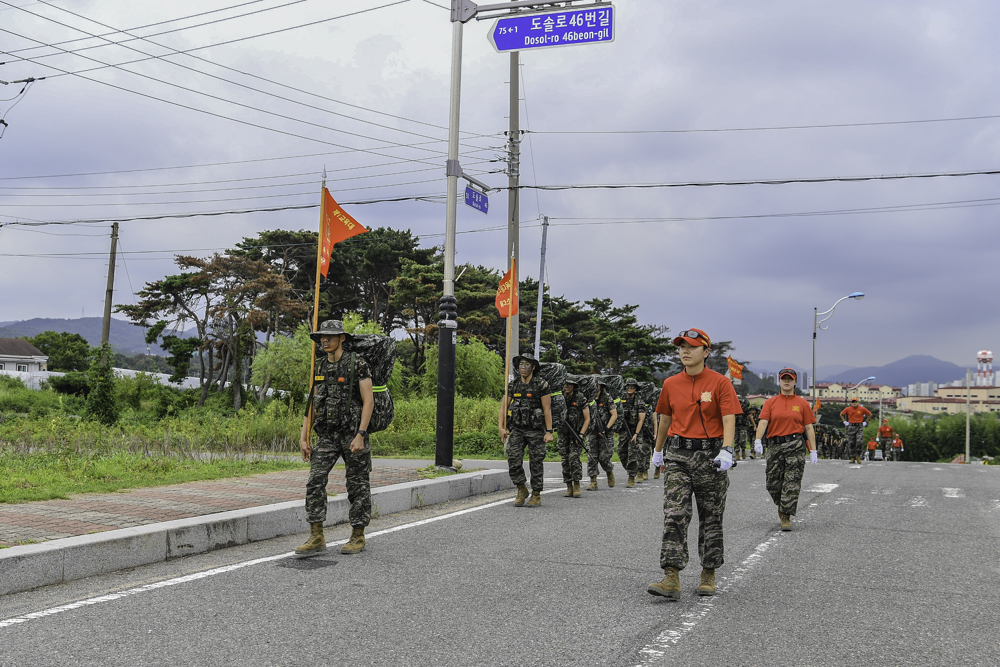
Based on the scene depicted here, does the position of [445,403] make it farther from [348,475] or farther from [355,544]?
[355,544]

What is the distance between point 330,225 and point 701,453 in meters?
8.99

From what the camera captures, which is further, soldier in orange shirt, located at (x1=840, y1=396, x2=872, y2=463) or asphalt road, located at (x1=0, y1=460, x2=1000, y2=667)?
soldier in orange shirt, located at (x1=840, y1=396, x2=872, y2=463)

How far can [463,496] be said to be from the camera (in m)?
11.7

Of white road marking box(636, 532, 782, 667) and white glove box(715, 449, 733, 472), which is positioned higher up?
white glove box(715, 449, 733, 472)

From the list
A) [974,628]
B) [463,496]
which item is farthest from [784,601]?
[463,496]

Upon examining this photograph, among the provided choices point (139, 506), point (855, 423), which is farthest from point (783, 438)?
point (855, 423)

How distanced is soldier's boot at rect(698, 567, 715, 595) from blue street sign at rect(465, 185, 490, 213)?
1057 centimetres

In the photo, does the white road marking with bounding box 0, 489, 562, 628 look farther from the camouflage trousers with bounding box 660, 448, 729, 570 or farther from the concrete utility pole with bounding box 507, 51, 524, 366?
the concrete utility pole with bounding box 507, 51, 524, 366

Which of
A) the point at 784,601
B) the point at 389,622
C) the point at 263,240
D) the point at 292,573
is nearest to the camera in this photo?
the point at 389,622

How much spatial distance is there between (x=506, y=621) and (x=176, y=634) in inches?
75.5

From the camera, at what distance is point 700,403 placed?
604 cm

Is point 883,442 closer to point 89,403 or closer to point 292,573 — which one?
point 89,403

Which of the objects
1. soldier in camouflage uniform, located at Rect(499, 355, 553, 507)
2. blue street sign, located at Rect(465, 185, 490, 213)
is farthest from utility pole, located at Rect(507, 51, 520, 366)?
soldier in camouflage uniform, located at Rect(499, 355, 553, 507)

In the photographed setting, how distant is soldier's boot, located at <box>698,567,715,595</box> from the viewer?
5898mm
